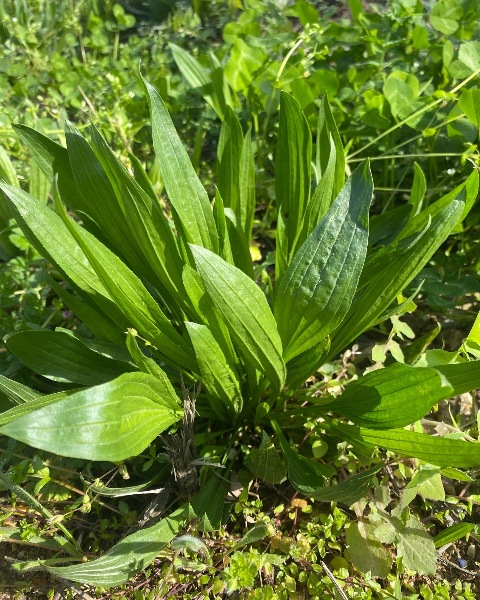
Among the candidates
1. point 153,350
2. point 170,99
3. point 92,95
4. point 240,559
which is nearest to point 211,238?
point 153,350

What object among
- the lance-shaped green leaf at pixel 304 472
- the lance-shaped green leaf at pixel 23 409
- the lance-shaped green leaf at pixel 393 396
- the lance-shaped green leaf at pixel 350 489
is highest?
the lance-shaped green leaf at pixel 23 409

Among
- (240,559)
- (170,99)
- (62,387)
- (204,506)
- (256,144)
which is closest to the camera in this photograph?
(240,559)

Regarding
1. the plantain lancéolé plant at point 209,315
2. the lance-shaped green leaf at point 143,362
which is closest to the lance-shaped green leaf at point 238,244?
the plantain lancéolé plant at point 209,315

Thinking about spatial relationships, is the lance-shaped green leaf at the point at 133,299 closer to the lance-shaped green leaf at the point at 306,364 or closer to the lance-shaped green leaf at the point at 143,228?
the lance-shaped green leaf at the point at 143,228

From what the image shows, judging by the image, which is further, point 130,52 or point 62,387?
point 130,52

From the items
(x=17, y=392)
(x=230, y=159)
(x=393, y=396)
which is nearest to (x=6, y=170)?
(x=230, y=159)

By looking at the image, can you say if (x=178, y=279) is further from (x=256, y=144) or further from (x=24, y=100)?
(x=24, y=100)
